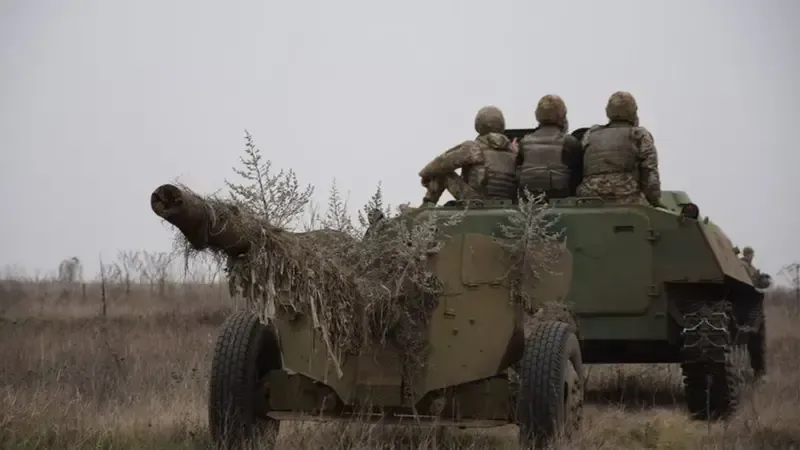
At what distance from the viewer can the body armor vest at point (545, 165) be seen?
28.2ft

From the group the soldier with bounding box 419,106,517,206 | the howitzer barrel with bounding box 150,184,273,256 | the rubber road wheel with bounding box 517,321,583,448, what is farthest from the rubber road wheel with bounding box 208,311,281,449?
the soldier with bounding box 419,106,517,206

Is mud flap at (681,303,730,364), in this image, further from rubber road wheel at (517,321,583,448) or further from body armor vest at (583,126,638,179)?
rubber road wheel at (517,321,583,448)

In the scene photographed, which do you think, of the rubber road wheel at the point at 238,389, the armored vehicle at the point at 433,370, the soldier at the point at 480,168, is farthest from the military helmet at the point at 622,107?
the rubber road wheel at the point at 238,389

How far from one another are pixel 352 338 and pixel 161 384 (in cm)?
386

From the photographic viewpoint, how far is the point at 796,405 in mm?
8055

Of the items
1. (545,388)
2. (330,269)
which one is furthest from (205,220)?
(545,388)

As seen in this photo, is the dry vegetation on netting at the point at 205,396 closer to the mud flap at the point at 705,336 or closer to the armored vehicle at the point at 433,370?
the armored vehicle at the point at 433,370

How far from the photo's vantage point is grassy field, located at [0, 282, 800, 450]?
243 inches

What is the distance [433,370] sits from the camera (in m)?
5.88

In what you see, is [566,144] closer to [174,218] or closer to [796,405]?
[796,405]

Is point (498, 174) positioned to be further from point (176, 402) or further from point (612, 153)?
point (176, 402)

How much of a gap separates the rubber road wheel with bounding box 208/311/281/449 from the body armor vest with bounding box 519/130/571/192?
3.20m

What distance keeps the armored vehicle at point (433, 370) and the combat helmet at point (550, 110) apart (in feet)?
9.17

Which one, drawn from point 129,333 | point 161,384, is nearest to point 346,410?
point 161,384
